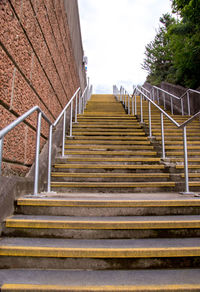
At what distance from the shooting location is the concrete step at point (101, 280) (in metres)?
Result: 1.25

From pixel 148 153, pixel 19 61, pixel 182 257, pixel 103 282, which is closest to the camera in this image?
pixel 103 282

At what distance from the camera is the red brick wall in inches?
79.2

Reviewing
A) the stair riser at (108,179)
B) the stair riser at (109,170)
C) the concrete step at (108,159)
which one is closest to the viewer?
the stair riser at (108,179)

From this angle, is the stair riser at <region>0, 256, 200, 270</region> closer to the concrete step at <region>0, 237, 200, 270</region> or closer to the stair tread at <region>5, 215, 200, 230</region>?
the concrete step at <region>0, 237, 200, 270</region>

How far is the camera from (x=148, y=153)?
12.4 ft

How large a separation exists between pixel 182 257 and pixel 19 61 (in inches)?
92.4

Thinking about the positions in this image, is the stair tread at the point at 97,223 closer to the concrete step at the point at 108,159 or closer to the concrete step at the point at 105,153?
the concrete step at the point at 108,159

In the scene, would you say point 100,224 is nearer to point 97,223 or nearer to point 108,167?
point 97,223

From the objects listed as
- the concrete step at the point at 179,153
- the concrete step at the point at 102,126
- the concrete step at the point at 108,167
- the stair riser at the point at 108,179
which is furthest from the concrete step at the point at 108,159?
the concrete step at the point at 102,126

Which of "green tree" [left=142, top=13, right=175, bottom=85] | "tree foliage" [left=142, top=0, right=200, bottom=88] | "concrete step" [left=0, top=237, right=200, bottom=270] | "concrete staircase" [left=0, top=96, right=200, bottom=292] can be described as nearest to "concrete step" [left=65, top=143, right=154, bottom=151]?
"concrete staircase" [left=0, top=96, right=200, bottom=292]

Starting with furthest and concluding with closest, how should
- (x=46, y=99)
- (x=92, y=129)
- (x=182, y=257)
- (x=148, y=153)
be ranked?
(x=92, y=129)
(x=148, y=153)
(x=46, y=99)
(x=182, y=257)

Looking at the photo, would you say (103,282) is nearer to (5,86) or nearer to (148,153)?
(5,86)

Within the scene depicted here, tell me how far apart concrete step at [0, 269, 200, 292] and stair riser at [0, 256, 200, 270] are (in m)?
0.04

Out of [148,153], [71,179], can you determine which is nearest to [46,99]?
[71,179]
